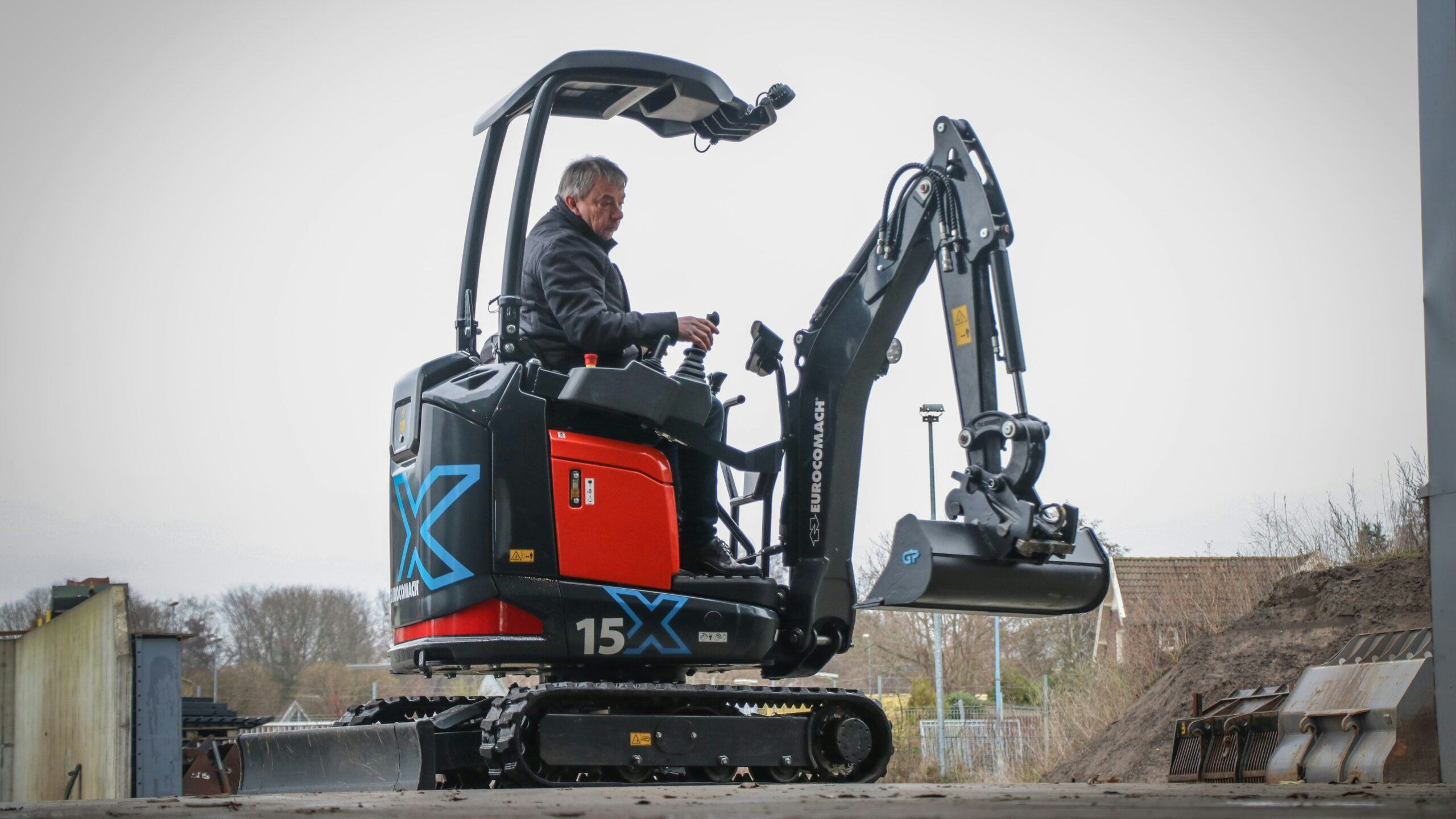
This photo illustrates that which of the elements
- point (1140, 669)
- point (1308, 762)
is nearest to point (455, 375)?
point (1308, 762)

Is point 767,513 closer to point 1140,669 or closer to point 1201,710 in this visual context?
point 1201,710

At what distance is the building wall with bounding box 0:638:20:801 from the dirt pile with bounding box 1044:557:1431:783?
16981mm

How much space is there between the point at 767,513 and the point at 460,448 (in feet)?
5.44

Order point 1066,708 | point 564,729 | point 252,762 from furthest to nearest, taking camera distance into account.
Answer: point 1066,708, point 252,762, point 564,729

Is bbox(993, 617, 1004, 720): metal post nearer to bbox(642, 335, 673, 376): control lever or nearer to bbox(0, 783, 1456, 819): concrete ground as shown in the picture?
bbox(642, 335, 673, 376): control lever

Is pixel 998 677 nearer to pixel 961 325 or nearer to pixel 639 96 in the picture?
pixel 961 325

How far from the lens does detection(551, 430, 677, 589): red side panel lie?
5801 mm

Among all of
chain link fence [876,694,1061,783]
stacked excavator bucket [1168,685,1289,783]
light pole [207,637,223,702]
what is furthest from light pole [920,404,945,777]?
light pole [207,637,223,702]

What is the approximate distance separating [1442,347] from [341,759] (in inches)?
185

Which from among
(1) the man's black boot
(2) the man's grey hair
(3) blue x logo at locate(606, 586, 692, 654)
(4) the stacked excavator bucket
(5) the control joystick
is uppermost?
(2) the man's grey hair

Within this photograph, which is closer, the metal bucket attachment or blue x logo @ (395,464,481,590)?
blue x logo @ (395,464,481,590)

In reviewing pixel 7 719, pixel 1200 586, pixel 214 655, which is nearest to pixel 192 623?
pixel 214 655

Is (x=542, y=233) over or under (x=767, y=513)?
over

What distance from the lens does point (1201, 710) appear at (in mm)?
8609
